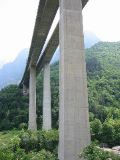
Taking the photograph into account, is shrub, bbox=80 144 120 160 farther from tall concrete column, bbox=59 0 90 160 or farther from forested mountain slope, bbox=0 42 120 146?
forested mountain slope, bbox=0 42 120 146

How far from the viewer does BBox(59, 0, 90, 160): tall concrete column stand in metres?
18.5

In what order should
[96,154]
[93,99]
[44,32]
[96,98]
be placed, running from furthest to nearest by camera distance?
[96,98]
[93,99]
[44,32]
[96,154]

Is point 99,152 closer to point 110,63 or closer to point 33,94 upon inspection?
point 33,94

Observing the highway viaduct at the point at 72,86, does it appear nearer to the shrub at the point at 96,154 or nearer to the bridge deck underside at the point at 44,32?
the shrub at the point at 96,154

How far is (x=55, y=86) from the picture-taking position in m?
72.2

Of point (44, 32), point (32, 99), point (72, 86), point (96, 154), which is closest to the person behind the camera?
point (96, 154)

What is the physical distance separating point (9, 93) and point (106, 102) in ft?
80.8

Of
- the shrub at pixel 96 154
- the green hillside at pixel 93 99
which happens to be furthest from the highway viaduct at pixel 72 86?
the green hillside at pixel 93 99

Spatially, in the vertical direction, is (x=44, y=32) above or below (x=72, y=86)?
above

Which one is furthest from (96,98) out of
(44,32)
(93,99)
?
(44,32)

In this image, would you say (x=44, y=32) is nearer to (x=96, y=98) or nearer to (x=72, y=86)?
(x=72, y=86)

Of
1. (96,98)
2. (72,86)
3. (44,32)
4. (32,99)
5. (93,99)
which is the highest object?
(44,32)

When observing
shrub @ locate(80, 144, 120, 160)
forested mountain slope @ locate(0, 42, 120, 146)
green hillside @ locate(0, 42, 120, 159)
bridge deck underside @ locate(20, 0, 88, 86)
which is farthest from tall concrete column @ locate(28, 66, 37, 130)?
shrub @ locate(80, 144, 120, 160)

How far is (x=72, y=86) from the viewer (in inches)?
757
